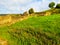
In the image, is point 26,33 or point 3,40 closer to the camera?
point 3,40

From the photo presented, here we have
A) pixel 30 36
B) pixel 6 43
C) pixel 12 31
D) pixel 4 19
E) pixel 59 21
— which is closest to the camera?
pixel 6 43

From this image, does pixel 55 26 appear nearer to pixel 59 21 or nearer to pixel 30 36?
pixel 59 21

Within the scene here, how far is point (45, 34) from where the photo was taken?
1359 centimetres

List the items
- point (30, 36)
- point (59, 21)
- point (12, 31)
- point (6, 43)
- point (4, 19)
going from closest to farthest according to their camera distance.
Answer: point (6, 43)
point (30, 36)
point (12, 31)
point (59, 21)
point (4, 19)

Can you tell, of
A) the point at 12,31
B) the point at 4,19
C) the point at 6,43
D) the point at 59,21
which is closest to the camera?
the point at 6,43

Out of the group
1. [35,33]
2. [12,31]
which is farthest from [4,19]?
[35,33]

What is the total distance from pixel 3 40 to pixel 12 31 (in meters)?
1.88

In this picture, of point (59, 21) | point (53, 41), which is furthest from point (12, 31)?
point (59, 21)

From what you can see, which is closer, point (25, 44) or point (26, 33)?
point (25, 44)

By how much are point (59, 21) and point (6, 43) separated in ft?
19.8

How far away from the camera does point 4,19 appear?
60.6 feet

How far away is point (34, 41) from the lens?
12.8 m

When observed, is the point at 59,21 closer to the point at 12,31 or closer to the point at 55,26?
the point at 55,26

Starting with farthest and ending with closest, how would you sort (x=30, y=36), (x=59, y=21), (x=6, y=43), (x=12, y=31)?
(x=59, y=21) → (x=12, y=31) → (x=30, y=36) → (x=6, y=43)
